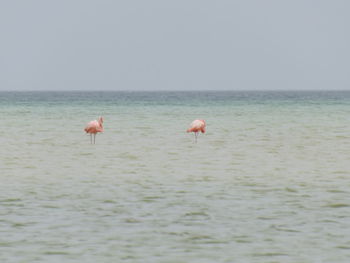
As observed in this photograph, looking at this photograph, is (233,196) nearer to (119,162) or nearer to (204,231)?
(204,231)

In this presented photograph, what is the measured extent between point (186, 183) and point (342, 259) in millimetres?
7424

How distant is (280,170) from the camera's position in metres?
19.9

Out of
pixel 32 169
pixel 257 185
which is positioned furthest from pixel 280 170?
pixel 32 169

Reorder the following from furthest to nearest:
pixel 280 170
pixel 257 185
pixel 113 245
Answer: pixel 280 170
pixel 257 185
pixel 113 245

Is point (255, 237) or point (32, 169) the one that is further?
point (32, 169)

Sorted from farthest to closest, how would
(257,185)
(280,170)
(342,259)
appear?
(280,170), (257,185), (342,259)

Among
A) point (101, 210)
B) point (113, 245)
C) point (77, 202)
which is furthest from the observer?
point (77, 202)

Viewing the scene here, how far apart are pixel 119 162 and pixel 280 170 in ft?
16.7

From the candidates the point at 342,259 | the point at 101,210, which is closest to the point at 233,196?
the point at 101,210

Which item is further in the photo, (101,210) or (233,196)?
(233,196)

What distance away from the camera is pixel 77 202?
1435 centimetres

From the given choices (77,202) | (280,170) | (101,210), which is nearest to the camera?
(101,210)

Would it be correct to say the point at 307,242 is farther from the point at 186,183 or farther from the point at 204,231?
the point at 186,183

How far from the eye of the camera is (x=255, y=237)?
37.1ft
